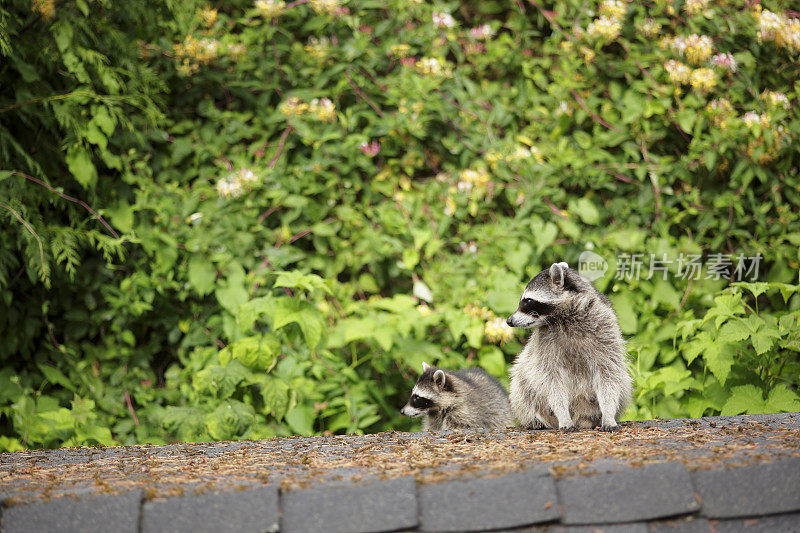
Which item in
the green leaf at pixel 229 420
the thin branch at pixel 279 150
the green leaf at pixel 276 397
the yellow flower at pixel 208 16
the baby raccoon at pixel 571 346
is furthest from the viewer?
the yellow flower at pixel 208 16

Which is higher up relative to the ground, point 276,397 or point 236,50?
point 236,50

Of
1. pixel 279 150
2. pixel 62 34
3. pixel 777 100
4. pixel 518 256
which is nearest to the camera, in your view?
pixel 62 34

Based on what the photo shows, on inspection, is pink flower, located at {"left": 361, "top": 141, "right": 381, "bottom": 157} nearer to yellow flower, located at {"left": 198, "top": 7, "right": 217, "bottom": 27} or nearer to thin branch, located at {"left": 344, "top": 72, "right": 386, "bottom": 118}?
thin branch, located at {"left": 344, "top": 72, "right": 386, "bottom": 118}

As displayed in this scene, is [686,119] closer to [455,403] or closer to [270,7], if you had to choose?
[455,403]

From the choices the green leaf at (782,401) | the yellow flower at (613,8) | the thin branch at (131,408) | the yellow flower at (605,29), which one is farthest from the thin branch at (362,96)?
the green leaf at (782,401)

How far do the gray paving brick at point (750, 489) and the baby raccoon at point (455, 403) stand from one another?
7.44 ft

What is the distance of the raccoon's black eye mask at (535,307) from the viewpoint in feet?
10.2

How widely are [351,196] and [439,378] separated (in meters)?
1.88

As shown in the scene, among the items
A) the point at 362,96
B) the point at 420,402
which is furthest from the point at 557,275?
the point at 362,96

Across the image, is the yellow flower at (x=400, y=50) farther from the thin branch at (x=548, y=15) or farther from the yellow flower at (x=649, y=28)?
the yellow flower at (x=649, y=28)

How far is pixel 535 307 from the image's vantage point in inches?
122

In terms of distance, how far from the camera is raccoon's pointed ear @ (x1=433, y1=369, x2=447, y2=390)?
3.93 metres

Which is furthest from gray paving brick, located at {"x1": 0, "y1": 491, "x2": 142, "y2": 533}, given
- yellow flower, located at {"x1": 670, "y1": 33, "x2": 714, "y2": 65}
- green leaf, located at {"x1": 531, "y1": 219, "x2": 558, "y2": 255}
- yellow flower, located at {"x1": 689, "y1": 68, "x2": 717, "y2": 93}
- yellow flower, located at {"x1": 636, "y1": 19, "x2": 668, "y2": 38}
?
yellow flower, located at {"x1": 636, "y1": 19, "x2": 668, "y2": 38}

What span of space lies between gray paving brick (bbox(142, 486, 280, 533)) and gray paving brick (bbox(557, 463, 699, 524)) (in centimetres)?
67
